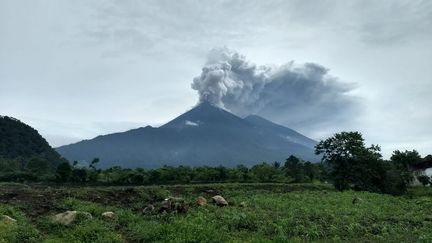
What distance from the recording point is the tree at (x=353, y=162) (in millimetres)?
65000

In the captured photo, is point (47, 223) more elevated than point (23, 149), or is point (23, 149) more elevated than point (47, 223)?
point (23, 149)

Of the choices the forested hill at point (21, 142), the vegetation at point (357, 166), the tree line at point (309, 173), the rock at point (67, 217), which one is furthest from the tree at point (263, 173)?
the forested hill at point (21, 142)

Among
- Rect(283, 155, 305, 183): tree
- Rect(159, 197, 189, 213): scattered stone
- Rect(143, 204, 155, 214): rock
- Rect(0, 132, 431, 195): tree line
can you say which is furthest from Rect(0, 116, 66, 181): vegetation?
Rect(159, 197, 189, 213): scattered stone

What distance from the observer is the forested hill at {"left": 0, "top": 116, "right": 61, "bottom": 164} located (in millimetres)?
153250

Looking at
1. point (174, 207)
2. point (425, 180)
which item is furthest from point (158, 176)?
point (174, 207)

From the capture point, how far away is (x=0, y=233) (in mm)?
19531

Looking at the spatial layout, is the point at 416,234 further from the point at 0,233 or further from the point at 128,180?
the point at 128,180

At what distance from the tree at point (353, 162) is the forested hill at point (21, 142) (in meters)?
106

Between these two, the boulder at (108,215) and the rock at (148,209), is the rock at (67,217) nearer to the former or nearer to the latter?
the boulder at (108,215)

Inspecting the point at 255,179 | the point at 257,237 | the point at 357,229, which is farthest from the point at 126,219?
the point at 255,179

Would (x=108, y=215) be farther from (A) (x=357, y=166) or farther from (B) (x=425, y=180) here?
(B) (x=425, y=180)

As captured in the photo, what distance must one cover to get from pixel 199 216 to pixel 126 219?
362cm

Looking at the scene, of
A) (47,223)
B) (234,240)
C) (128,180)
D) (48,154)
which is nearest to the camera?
(234,240)

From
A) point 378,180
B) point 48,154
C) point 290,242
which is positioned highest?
point 48,154
